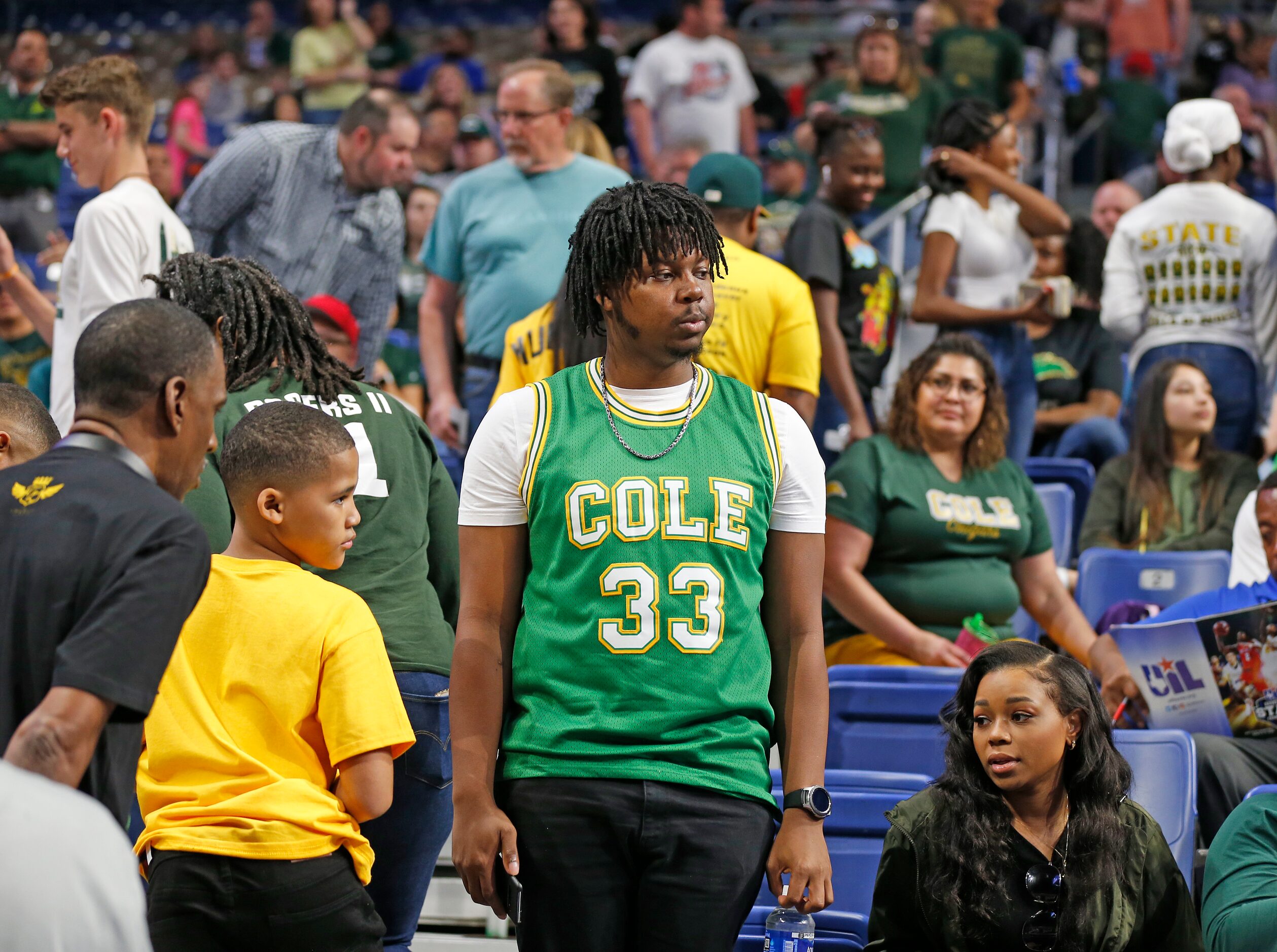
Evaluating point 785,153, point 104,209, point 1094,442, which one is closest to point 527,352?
point 104,209

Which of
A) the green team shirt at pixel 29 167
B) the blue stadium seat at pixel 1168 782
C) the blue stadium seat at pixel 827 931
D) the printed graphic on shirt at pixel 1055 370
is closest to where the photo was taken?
the blue stadium seat at pixel 827 931

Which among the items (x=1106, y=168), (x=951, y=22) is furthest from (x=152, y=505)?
(x=1106, y=168)

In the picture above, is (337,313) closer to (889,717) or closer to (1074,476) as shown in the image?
(889,717)

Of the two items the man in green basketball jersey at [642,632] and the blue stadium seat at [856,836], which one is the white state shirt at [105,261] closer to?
the man in green basketball jersey at [642,632]

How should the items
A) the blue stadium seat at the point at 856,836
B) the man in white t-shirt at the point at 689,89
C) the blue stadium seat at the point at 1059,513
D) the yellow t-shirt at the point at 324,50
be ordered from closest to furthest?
the blue stadium seat at the point at 856,836, the blue stadium seat at the point at 1059,513, the man in white t-shirt at the point at 689,89, the yellow t-shirt at the point at 324,50

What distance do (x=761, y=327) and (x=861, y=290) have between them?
44.4 inches

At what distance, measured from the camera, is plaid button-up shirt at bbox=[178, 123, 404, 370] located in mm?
4855

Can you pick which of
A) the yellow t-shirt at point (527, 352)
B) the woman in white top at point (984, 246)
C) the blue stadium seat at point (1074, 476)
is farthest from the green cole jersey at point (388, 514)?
the blue stadium seat at point (1074, 476)

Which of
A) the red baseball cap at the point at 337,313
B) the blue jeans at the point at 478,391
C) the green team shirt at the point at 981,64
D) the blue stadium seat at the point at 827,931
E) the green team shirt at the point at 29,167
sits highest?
the green team shirt at the point at 981,64

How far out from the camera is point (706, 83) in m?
9.64

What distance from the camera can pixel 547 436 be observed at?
97.9 inches

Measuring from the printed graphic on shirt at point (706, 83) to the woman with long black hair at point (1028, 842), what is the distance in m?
7.00

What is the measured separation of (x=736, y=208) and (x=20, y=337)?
3.14 metres

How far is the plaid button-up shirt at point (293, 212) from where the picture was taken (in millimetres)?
4855
